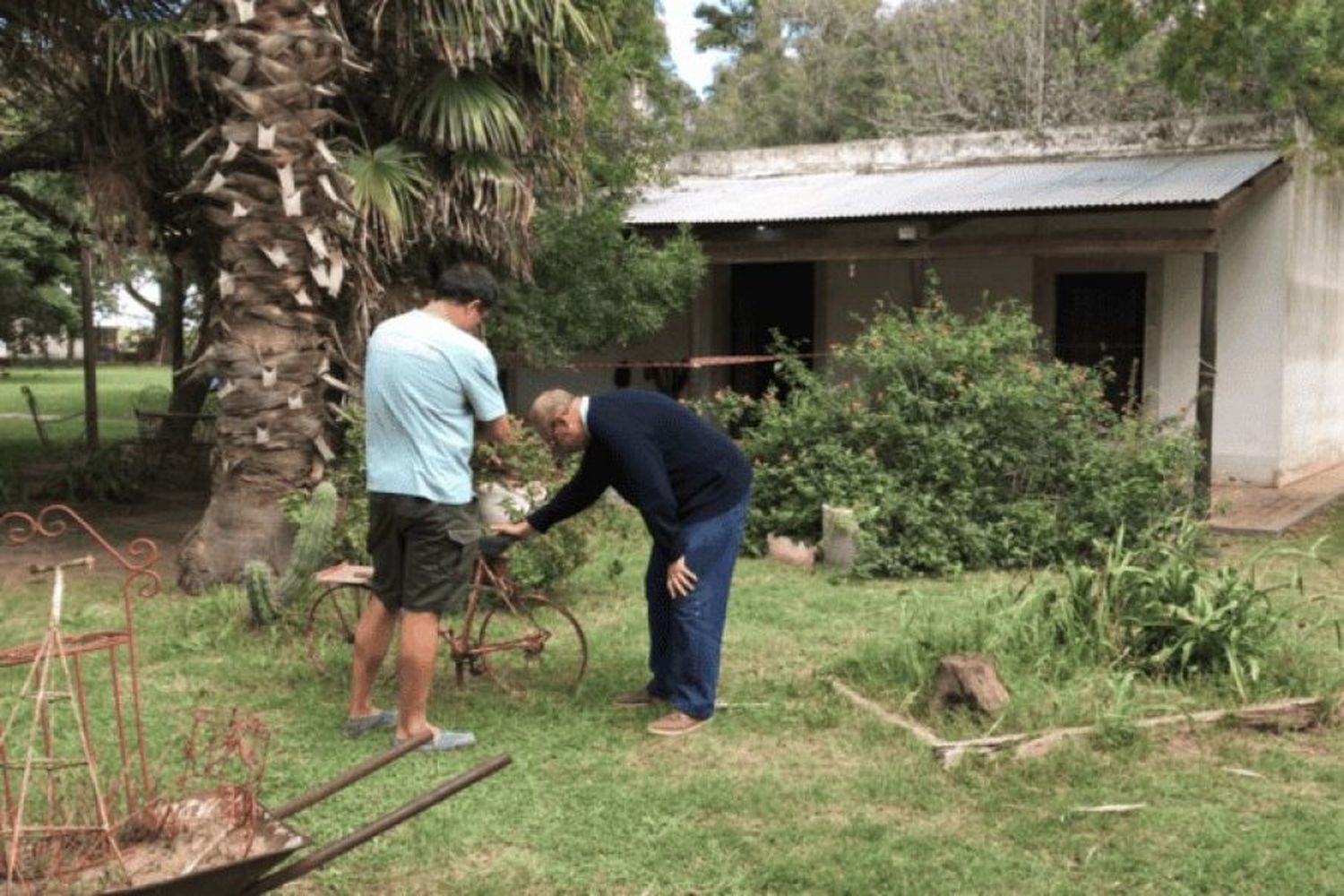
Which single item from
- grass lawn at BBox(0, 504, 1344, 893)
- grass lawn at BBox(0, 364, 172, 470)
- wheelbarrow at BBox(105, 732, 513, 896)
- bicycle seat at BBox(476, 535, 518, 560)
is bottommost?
grass lawn at BBox(0, 364, 172, 470)

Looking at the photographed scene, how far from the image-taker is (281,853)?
270cm

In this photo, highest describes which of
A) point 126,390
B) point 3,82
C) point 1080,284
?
point 3,82

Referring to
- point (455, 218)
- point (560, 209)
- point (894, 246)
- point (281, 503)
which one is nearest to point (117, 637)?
point (281, 503)

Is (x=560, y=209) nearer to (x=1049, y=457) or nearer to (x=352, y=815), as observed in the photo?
(x=1049, y=457)

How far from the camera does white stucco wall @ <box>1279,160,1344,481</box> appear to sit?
44.3ft

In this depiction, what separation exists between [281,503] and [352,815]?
12.4 feet

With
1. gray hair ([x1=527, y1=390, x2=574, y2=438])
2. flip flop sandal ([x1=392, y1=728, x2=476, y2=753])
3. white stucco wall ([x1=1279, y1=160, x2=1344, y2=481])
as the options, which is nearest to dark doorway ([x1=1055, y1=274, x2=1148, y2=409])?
white stucco wall ([x1=1279, y1=160, x2=1344, y2=481])

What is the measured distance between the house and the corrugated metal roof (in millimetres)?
44

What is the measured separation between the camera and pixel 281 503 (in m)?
7.82

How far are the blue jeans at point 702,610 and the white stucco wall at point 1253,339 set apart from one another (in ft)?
31.7

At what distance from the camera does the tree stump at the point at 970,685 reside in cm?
515

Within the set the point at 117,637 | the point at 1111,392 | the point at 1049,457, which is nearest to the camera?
the point at 117,637

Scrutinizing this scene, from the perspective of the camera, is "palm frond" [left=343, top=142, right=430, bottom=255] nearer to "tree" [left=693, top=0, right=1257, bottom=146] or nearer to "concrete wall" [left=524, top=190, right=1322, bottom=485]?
"concrete wall" [left=524, top=190, right=1322, bottom=485]

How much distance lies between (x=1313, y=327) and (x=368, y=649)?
12575 mm
